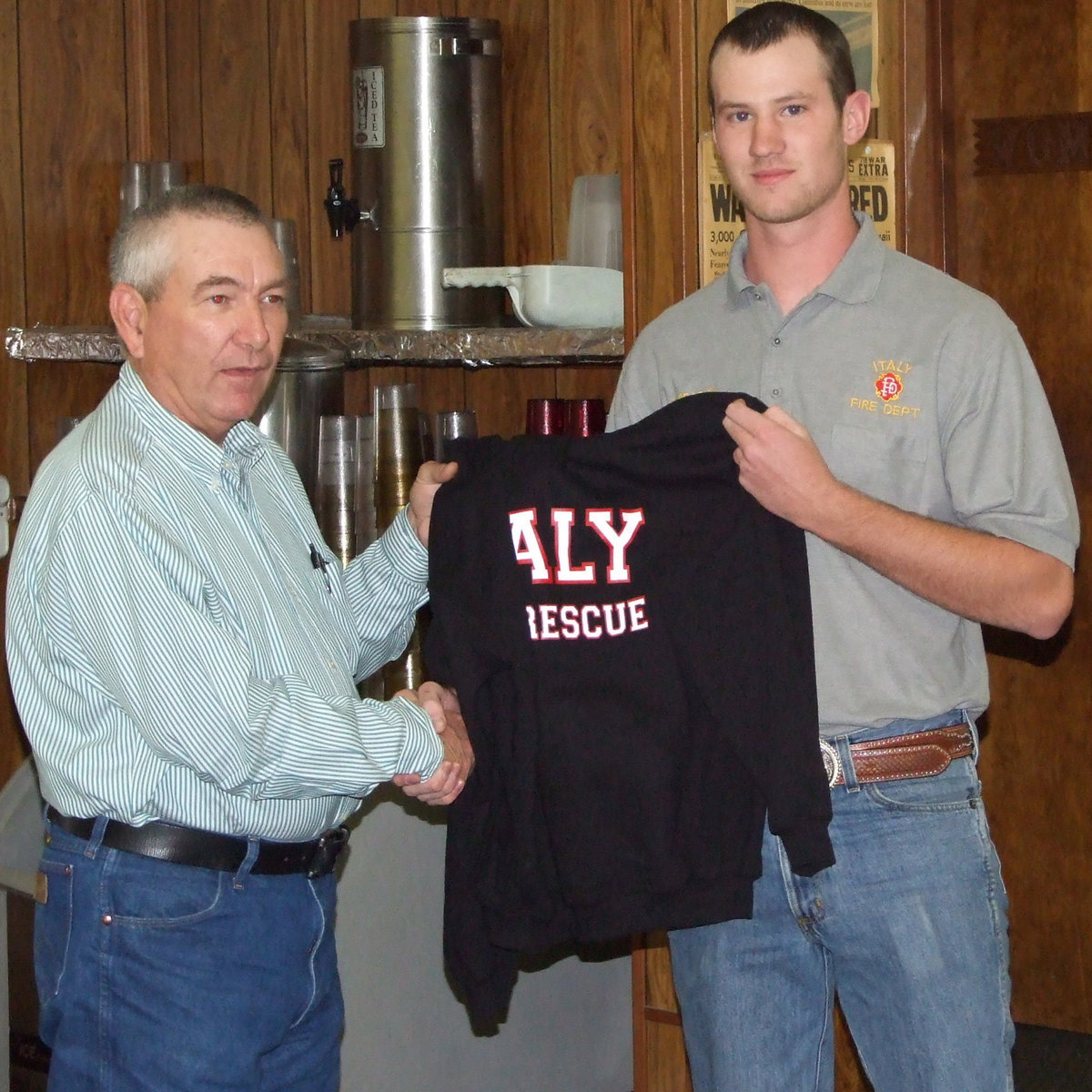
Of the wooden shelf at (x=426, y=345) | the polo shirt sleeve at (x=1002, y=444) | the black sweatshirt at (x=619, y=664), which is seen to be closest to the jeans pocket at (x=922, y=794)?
the black sweatshirt at (x=619, y=664)

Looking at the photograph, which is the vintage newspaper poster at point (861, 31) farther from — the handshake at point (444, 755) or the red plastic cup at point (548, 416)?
the handshake at point (444, 755)

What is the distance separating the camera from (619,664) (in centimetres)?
187

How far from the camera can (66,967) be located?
6.05ft

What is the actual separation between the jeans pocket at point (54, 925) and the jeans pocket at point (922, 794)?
0.96 m

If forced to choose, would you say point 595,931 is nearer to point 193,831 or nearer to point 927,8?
point 193,831

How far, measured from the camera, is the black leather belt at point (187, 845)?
182 centimetres

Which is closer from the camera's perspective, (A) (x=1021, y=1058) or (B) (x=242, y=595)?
(B) (x=242, y=595)

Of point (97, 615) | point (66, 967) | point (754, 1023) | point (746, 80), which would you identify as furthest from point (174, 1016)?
point (746, 80)

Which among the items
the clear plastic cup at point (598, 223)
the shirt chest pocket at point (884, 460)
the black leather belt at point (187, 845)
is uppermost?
the clear plastic cup at point (598, 223)

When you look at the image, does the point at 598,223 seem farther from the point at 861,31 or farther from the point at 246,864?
the point at 246,864

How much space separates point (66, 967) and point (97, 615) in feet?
1.46

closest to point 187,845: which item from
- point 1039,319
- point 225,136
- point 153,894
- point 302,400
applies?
point 153,894

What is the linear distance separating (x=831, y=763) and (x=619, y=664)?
28 centimetres

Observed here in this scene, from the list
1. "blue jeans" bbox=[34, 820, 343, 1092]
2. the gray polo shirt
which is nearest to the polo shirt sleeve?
the gray polo shirt
